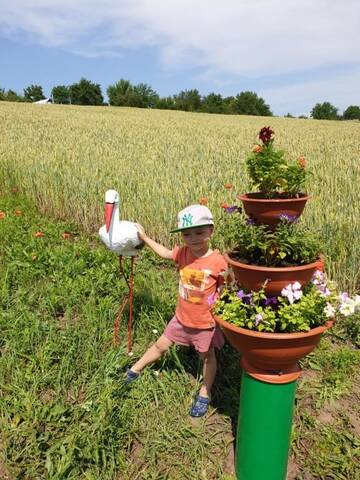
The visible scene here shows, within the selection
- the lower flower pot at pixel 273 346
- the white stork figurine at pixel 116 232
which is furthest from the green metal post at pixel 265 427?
the white stork figurine at pixel 116 232

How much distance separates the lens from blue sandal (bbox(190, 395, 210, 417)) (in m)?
2.68

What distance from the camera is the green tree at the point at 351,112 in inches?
3893

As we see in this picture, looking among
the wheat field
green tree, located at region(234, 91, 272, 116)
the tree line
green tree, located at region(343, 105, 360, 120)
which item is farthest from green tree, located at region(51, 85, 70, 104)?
the wheat field

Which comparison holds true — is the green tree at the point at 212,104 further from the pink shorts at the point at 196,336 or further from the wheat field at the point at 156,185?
the pink shorts at the point at 196,336

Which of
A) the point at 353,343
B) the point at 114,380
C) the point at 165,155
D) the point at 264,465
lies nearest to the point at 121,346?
the point at 114,380

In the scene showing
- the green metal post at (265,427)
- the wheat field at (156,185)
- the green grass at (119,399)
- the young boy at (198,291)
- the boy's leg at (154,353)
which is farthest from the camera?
the wheat field at (156,185)

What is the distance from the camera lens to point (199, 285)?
2594mm

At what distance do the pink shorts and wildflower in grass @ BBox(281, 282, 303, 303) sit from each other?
0.81m

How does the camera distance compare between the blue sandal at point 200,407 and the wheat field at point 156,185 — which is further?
the wheat field at point 156,185

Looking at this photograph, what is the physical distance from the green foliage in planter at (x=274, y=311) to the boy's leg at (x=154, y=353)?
781mm

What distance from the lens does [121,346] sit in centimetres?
319

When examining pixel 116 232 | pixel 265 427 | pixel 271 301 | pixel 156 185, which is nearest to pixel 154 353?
pixel 116 232

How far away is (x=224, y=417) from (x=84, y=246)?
2638mm

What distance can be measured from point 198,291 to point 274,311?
2.18 ft
